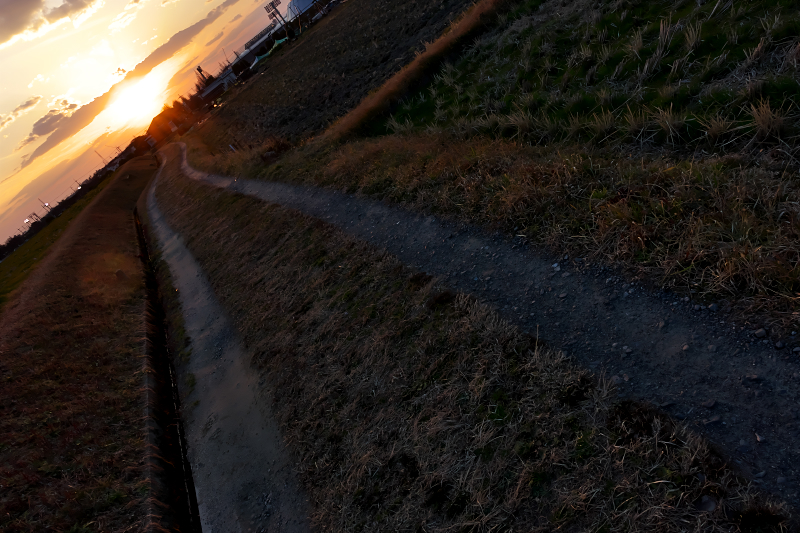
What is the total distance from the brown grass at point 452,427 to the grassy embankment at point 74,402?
3.97 meters

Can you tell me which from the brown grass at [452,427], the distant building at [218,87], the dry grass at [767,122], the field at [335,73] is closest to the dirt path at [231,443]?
the brown grass at [452,427]

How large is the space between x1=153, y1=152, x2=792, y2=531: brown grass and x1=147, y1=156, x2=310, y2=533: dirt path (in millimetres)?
457

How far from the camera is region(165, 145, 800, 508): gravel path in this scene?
3.55 m

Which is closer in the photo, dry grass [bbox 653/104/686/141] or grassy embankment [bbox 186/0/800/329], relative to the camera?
grassy embankment [bbox 186/0/800/329]

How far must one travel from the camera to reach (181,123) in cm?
9125

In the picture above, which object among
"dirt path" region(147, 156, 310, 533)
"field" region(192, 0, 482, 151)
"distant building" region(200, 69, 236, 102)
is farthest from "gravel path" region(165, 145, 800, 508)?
"distant building" region(200, 69, 236, 102)

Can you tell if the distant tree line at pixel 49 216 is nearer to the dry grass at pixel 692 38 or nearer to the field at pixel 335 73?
the field at pixel 335 73

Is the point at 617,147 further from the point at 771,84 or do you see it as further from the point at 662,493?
the point at 662,493

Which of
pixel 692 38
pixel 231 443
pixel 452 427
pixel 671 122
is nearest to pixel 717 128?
pixel 671 122

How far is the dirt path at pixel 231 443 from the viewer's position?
6.61 meters

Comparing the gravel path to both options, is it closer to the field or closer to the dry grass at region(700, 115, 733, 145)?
the dry grass at region(700, 115, 733, 145)

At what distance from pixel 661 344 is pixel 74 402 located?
14.6 metres

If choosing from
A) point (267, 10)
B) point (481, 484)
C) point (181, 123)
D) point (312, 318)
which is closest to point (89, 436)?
point (312, 318)

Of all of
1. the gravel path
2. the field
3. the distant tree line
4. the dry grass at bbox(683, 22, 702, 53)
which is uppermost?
the distant tree line
